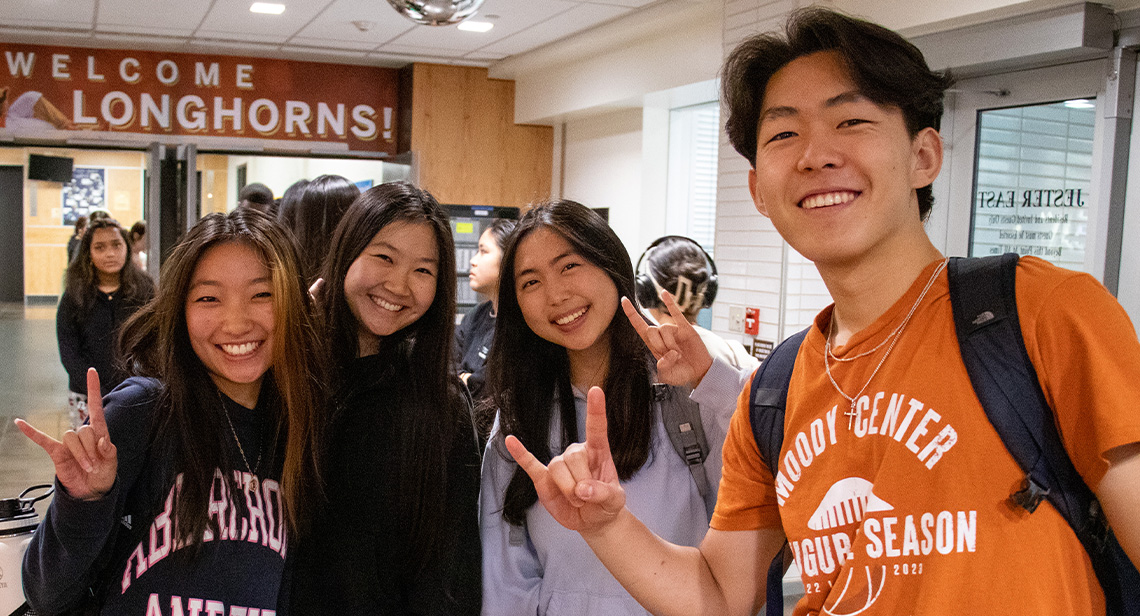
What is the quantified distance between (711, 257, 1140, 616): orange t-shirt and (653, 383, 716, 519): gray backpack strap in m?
0.63

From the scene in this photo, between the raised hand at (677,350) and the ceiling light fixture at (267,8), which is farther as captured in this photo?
the ceiling light fixture at (267,8)

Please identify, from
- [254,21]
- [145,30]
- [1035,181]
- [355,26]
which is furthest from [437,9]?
[145,30]

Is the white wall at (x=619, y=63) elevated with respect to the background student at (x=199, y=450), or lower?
elevated

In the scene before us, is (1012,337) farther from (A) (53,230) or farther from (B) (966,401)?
(A) (53,230)

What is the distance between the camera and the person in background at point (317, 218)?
294cm

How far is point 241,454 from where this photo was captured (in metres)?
1.73

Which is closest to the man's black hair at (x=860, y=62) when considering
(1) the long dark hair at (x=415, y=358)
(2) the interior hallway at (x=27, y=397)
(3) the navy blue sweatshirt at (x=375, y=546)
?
(1) the long dark hair at (x=415, y=358)

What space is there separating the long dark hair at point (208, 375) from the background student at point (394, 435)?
0.37ft

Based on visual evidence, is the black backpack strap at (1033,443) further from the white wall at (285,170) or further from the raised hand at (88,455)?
the white wall at (285,170)

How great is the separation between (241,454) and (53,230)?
55.1ft

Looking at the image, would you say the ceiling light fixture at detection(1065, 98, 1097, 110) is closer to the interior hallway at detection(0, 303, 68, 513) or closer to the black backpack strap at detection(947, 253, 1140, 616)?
the black backpack strap at detection(947, 253, 1140, 616)

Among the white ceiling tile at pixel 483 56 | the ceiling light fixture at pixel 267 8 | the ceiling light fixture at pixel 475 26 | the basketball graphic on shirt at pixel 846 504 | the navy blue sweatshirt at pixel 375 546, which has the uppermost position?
the white ceiling tile at pixel 483 56

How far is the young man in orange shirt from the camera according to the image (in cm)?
101

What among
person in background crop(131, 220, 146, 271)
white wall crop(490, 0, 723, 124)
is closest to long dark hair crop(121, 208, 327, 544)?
white wall crop(490, 0, 723, 124)
